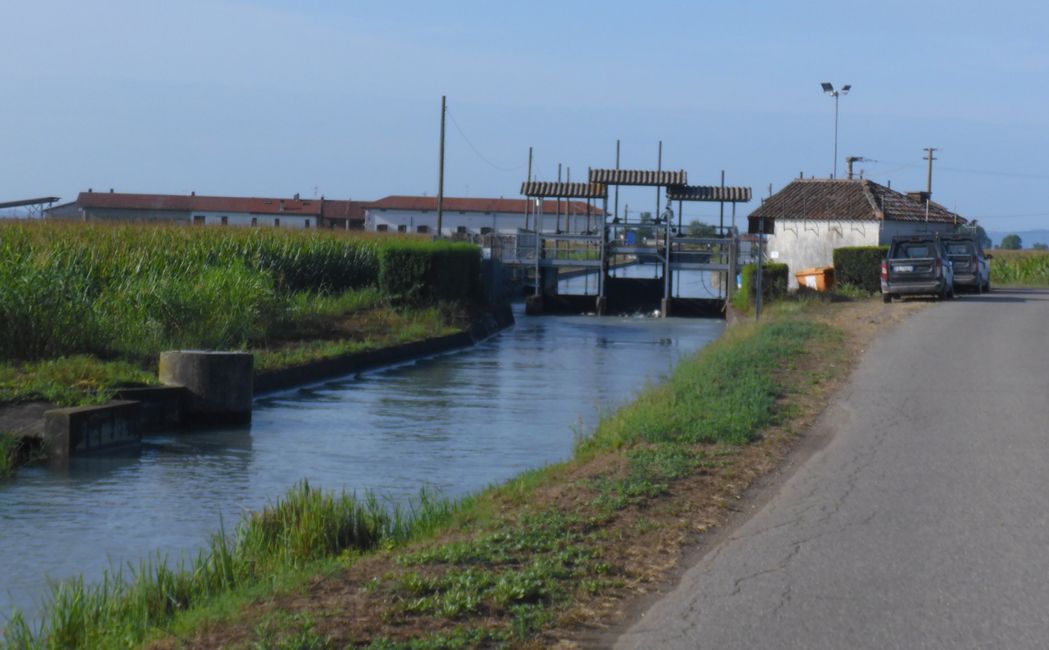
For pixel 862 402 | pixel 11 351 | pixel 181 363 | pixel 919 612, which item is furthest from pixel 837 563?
pixel 11 351

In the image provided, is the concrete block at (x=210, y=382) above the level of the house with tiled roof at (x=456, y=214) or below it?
below

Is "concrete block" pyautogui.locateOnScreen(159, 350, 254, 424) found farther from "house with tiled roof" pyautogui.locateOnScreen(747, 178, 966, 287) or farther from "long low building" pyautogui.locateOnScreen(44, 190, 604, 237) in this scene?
"long low building" pyautogui.locateOnScreen(44, 190, 604, 237)

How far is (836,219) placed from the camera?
53719 millimetres

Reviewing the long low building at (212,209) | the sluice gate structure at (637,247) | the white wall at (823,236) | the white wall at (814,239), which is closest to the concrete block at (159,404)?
the sluice gate structure at (637,247)

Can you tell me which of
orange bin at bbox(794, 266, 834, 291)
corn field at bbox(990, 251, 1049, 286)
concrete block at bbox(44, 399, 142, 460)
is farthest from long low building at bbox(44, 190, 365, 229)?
concrete block at bbox(44, 399, 142, 460)

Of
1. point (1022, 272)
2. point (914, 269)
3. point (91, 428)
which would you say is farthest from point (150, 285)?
point (1022, 272)

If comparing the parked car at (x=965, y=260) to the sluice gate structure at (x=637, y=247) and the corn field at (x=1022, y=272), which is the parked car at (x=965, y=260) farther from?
the corn field at (x=1022, y=272)

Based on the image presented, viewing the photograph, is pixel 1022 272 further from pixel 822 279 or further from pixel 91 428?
pixel 91 428

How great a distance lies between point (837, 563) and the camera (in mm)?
7816

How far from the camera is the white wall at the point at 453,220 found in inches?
4313

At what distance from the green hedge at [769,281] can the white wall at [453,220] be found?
224ft

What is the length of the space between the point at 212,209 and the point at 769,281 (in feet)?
243

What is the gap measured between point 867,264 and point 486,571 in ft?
112

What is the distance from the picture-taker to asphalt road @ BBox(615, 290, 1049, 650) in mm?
6500
